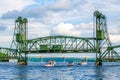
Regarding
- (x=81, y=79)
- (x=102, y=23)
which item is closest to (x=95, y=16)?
(x=102, y=23)

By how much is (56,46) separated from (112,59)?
33849 millimetres

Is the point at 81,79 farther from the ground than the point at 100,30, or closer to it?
closer to it

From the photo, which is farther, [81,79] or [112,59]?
[112,59]

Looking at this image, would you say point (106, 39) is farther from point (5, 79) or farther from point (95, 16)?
point (5, 79)

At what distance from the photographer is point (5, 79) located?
91.6 m

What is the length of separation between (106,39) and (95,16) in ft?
41.1

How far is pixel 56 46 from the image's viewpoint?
199750 mm

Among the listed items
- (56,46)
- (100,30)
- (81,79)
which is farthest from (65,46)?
(81,79)

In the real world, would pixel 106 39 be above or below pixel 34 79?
above

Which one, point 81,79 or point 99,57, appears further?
point 99,57

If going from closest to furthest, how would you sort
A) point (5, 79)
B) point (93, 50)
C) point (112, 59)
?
1. point (5, 79)
2. point (112, 59)
3. point (93, 50)

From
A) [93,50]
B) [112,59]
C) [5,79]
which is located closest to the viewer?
[5,79]

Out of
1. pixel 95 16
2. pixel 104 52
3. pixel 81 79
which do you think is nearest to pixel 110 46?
pixel 104 52

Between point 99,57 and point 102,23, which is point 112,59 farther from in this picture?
point 102,23
